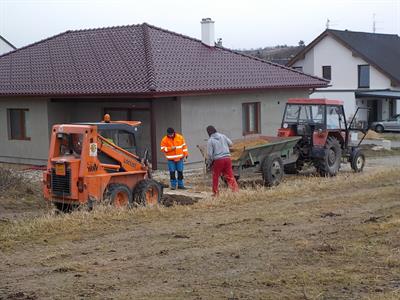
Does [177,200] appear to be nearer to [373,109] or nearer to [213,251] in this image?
[213,251]

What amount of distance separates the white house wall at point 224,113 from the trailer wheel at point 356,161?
5.27 m

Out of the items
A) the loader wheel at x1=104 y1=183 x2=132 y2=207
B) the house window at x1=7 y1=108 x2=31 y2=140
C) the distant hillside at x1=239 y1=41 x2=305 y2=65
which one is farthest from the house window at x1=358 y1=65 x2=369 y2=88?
the loader wheel at x1=104 y1=183 x2=132 y2=207

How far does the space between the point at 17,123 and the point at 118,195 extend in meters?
14.4

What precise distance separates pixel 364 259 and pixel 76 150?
6677mm

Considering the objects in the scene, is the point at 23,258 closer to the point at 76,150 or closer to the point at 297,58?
the point at 76,150

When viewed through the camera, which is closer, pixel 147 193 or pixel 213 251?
pixel 213 251

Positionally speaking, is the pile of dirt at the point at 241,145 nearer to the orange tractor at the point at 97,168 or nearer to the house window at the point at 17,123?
the orange tractor at the point at 97,168

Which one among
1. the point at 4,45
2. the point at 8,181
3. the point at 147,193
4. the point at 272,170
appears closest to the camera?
the point at 147,193

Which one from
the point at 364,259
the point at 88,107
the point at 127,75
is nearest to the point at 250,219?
the point at 364,259

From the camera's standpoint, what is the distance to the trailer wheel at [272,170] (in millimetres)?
16958

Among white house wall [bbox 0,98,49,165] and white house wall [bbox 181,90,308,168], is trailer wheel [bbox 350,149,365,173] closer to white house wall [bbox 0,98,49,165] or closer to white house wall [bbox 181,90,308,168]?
white house wall [bbox 181,90,308,168]

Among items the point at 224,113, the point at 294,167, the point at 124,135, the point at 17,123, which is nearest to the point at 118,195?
the point at 124,135

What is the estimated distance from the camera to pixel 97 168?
12.3 m

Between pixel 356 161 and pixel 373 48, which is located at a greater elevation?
pixel 373 48
